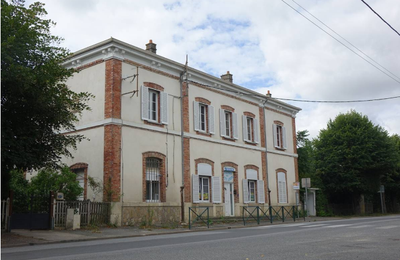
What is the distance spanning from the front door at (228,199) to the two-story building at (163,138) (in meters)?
0.06

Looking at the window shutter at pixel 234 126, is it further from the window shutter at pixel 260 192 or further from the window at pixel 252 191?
the window shutter at pixel 260 192

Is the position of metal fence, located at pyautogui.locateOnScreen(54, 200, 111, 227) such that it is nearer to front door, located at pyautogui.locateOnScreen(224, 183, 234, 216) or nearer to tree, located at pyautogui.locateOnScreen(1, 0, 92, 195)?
tree, located at pyautogui.locateOnScreen(1, 0, 92, 195)

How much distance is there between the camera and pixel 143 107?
20.4 m

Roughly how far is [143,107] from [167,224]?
549 centimetres

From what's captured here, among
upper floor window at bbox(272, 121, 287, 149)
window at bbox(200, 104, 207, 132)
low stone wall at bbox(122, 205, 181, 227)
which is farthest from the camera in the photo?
upper floor window at bbox(272, 121, 287, 149)

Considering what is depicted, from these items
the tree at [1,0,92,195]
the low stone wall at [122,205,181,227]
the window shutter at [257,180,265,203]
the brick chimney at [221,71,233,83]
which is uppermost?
the brick chimney at [221,71,233,83]

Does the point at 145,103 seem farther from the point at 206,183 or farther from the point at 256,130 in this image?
the point at 256,130

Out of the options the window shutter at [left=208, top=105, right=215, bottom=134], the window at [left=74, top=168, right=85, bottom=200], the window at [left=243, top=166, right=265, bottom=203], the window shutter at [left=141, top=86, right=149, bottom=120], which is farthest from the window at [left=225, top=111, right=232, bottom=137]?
the window at [left=74, top=168, right=85, bottom=200]

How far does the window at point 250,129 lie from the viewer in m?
27.3

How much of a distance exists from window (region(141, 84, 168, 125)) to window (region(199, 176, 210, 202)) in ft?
13.1

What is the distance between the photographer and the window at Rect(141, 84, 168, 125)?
→ 2082cm

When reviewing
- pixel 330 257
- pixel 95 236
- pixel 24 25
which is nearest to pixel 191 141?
pixel 95 236

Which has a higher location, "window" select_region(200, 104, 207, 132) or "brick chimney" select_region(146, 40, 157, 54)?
"brick chimney" select_region(146, 40, 157, 54)

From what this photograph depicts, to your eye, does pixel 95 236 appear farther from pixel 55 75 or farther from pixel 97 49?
pixel 97 49
